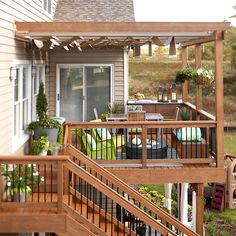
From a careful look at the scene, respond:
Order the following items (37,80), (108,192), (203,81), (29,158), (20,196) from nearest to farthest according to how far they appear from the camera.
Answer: (29,158) → (108,192) → (20,196) → (203,81) → (37,80)

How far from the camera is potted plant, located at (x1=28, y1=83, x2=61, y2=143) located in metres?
11.4

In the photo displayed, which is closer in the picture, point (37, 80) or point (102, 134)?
point (102, 134)

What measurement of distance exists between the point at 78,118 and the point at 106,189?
27.0ft

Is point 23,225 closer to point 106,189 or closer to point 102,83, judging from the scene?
point 106,189

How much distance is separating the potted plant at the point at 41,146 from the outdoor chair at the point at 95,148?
2.95ft

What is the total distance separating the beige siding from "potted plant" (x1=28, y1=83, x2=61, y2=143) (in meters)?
2.62

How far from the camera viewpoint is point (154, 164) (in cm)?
966

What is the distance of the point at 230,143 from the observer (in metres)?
28.0

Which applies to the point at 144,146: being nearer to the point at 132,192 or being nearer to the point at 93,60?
the point at 132,192

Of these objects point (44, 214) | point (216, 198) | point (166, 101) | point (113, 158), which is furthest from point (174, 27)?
point (216, 198)

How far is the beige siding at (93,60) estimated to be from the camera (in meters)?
14.7

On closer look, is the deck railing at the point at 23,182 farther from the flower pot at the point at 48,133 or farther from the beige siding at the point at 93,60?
the beige siding at the point at 93,60

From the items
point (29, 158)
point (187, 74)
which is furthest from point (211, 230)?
point (29, 158)

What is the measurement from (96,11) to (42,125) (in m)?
5.73
